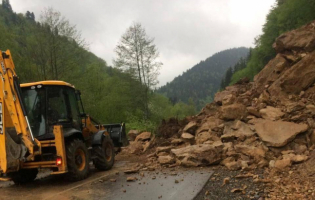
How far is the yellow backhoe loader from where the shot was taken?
613 centimetres

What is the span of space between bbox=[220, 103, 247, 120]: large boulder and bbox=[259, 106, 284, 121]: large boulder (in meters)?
0.60

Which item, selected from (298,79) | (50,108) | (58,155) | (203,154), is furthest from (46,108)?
(298,79)

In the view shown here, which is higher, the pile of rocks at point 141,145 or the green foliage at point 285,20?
the green foliage at point 285,20

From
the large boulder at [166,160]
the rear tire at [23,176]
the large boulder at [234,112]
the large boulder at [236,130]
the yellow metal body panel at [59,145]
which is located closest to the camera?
the yellow metal body panel at [59,145]

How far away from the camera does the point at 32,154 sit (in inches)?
243

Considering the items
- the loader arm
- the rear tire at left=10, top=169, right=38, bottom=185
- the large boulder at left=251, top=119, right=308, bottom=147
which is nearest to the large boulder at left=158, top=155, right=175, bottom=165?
the large boulder at left=251, top=119, right=308, bottom=147

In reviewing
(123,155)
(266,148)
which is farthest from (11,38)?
(266,148)

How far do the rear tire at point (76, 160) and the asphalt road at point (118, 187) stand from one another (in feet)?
0.64

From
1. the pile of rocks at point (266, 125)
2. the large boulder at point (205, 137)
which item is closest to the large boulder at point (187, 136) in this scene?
the pile of rocks at point (266, 125)

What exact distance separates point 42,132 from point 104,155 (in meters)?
2.31

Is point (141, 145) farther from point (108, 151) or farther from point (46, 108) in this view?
point (46, 108)

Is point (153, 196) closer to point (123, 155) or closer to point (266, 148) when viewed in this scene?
point (266, 148)

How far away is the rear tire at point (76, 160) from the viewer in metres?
6.92

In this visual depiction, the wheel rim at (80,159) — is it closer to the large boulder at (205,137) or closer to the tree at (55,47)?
the large boulder at (205,137)
